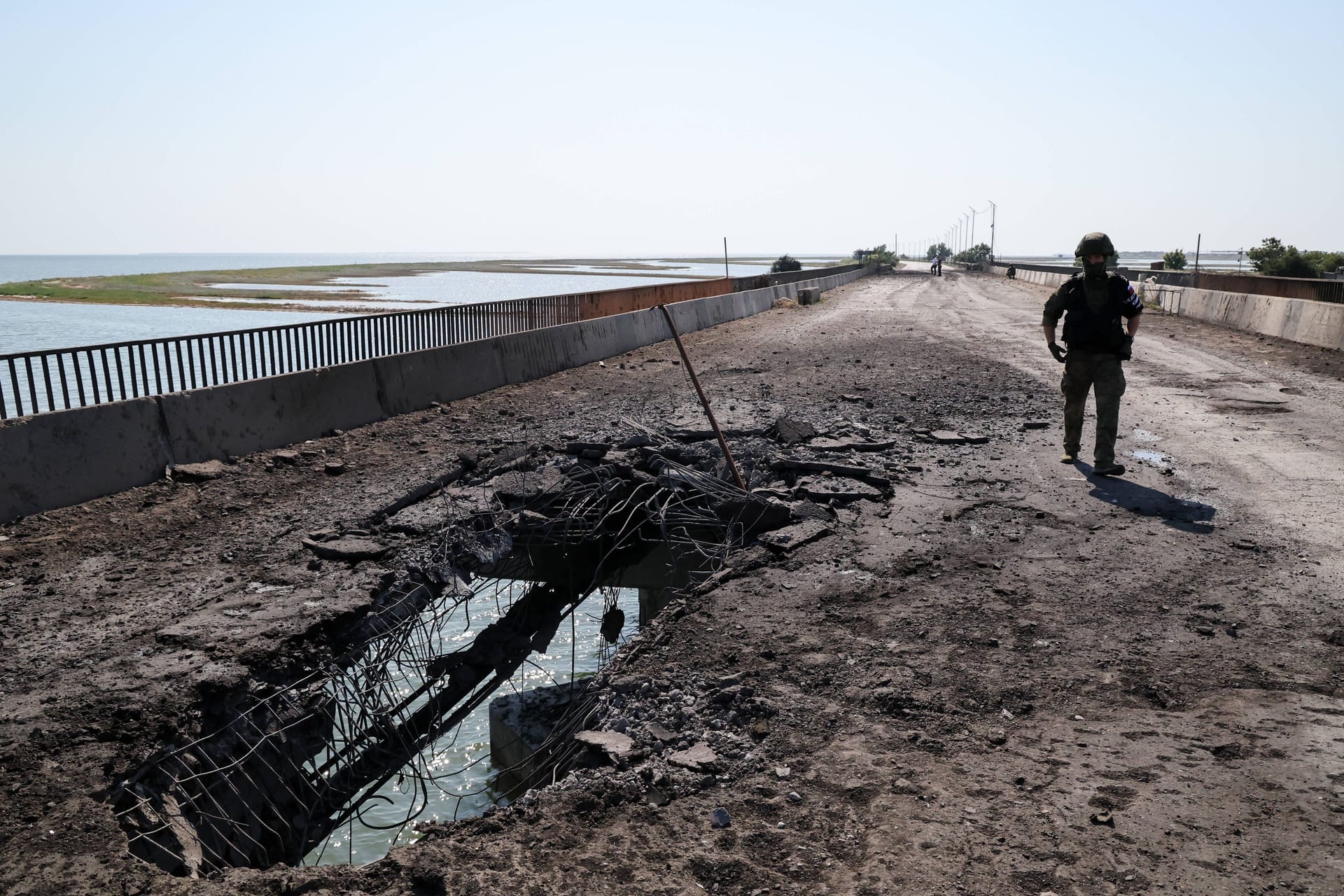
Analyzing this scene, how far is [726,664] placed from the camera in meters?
4.56

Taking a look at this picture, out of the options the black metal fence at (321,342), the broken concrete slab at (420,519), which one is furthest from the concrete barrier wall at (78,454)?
the broken concrete slab at (420,519)

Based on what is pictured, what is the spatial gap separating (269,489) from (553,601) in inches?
101

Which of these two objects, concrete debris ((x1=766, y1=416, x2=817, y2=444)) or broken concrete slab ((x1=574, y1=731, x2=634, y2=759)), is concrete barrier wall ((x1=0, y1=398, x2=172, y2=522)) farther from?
concrete debris ((x1=766, y1=416, x2=817, y2=444))

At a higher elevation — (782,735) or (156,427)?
(156,427)

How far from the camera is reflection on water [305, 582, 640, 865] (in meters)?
4.97

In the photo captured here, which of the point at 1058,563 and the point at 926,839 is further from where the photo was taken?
the point at 1058,563

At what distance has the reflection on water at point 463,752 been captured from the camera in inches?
196

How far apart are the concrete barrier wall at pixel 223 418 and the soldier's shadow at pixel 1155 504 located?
24.8 ft

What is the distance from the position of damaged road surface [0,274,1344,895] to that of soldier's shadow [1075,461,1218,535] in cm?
5

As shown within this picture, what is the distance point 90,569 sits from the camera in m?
5.89

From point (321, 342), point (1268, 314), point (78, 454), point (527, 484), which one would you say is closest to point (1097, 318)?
point (527, 484)

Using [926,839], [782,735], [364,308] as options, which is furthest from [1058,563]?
[364,308]

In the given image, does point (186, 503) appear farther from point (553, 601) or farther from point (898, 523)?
point (898, 523)

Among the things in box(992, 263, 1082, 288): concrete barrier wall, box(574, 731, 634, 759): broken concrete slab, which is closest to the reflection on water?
box(574, 731, 634, 759): broken concrete slab
